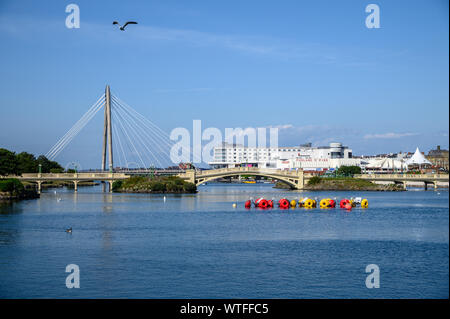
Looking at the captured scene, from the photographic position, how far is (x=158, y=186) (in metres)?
113

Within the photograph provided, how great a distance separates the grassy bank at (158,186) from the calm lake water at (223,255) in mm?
49417

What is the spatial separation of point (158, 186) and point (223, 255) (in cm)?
7729

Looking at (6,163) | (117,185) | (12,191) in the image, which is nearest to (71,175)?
(117,185)

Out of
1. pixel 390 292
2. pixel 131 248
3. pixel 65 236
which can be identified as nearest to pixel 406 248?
pixel 390 292

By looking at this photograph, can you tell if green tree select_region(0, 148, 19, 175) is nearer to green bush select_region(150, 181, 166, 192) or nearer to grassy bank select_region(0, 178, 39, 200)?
grassy bank select_region(0, 178, 39, 200)

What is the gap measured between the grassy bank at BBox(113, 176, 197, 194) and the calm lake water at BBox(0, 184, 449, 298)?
49.4 meters

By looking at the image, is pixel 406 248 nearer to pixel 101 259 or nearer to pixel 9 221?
pixel 101 259

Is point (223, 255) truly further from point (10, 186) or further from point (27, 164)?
point (27, 164)

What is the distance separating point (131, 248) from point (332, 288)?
52.0 ft

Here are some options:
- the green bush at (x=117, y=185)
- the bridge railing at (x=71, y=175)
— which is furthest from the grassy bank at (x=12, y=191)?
the green bush at (x=117, y=185)

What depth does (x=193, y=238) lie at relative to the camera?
44531 mm

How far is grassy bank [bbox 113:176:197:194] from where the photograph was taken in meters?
111

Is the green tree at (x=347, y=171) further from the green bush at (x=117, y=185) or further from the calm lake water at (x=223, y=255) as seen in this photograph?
the calm lake water at (x=223, y=255)
